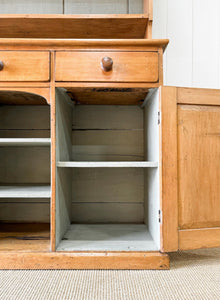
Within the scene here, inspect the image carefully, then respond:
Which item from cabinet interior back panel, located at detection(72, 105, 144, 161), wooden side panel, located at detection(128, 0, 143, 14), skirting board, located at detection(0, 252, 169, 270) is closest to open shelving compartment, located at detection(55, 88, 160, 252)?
cabinet interior back panel, located at detection(72, 105, 144, 161)

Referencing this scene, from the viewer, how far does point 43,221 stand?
4.41 ft

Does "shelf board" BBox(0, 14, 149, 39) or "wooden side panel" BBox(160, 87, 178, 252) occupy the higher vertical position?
"shelf board" BBox(0, 14, 149, 39)

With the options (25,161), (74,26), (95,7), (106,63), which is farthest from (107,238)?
(95,7)

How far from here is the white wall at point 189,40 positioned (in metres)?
1.42

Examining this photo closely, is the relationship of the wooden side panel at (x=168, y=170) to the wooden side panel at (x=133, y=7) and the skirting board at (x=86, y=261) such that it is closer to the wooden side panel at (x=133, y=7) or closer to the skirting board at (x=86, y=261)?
the skirting board at (x=86, y=261)

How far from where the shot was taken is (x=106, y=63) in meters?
0.89

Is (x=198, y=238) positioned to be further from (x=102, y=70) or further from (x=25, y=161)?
(x=25, y=161)

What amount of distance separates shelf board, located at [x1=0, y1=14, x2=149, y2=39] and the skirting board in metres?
1.12

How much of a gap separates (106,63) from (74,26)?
0.49 m

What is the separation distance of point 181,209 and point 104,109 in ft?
2.41

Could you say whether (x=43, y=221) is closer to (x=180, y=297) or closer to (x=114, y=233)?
(x=114, y=233)

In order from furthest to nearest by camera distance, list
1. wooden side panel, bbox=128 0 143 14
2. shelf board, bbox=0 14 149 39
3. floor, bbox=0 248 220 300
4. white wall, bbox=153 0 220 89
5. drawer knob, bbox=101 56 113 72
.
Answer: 1. white wall, bbox=153 0 220 89
2. wooden side panel, bbox=128 0 143 14
3. shelf board, bbox=0 14 149 39
4. drawer knob, bbox=101 56 113 72
5. floor, bbox=0 248 220 300

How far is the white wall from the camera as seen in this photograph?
1421 mm

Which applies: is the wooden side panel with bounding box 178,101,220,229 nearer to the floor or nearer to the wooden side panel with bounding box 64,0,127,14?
the floor
